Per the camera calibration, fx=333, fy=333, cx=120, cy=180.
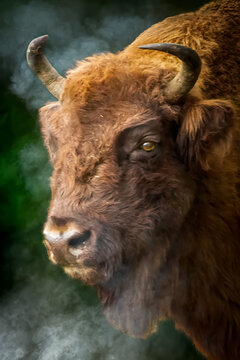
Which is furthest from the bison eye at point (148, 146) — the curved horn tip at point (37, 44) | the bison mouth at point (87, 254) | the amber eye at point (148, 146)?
the curved horn tip at point (37, 44)

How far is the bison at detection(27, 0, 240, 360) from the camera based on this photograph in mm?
1325

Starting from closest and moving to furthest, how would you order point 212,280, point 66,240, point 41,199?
point 66,240
point 212,280
point 41,199

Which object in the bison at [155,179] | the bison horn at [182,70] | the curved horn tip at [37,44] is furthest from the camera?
Result: the curved horn tip at [37,44]

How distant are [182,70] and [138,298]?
118 centimetres

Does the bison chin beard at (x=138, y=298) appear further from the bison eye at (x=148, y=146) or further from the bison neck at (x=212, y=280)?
the bison eye at (x=148, y=146)

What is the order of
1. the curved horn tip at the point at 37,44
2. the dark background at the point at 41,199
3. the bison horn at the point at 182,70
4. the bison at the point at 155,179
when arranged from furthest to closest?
the dark background at the point at 41,199
the curved horn tip at the point at 37,44
the bison at the point at 155,179
the bison horn at the point at 182,70

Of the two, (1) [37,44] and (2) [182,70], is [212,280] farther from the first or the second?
(1) [37,44]

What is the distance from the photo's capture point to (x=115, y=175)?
134cm

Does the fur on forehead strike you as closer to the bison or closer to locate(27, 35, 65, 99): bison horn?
the bison

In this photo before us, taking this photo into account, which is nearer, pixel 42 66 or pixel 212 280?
pixel 42 66

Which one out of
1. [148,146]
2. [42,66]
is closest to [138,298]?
[148,146]

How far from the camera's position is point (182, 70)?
1316 millimetres

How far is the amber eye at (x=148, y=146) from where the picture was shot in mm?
1380

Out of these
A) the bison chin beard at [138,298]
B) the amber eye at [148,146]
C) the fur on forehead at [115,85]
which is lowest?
the bison chin beard at [138,298]
